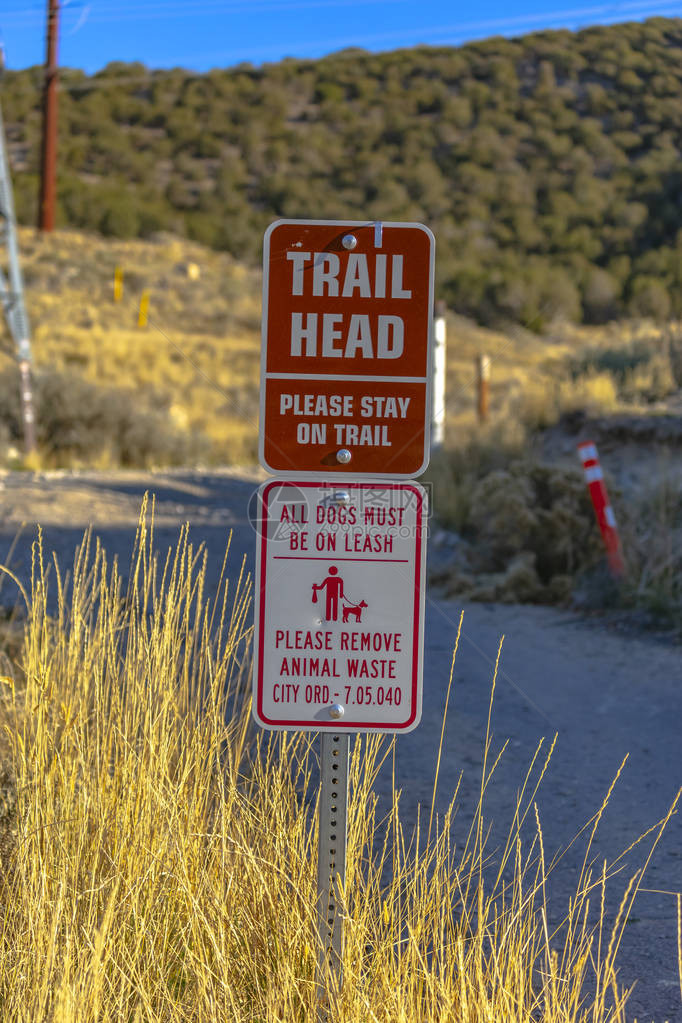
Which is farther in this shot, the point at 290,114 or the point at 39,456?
the point at 290,114

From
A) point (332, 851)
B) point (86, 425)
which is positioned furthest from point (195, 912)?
point (86, 425)

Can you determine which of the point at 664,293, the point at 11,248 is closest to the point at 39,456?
the point at 11,248

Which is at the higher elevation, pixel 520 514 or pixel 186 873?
pixel 520 514

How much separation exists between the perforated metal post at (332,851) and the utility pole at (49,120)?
40.6 feet

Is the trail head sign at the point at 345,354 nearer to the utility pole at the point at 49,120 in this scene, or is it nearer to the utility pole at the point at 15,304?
the utility pole at the point at 49,120

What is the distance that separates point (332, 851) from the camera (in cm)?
239

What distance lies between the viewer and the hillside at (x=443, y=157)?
26.6 m

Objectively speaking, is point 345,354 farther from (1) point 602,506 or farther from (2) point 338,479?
(1) point 602,506

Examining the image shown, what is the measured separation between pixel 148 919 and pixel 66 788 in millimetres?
450

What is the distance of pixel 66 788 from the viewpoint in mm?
2826

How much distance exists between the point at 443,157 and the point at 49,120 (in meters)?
21.8

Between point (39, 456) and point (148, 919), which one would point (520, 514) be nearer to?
point (148, 919)

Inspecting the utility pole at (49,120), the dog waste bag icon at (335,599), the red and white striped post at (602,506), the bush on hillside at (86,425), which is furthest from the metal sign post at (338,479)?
the bush on hillside at (86,425)

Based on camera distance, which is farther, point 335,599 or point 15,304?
point 15,304
